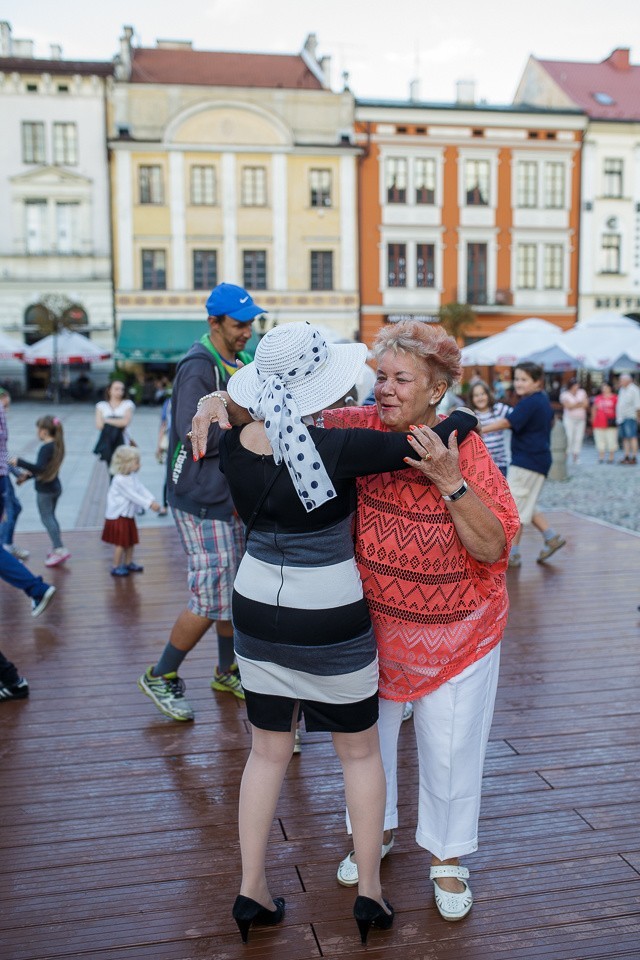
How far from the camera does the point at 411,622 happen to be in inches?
96.5

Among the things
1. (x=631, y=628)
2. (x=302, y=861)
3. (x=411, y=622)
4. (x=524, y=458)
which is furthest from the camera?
(x=524, y=458)

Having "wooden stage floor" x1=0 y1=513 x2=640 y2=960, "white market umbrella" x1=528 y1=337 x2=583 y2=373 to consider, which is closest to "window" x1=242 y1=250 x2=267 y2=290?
"white market umbrella" x1=528 y1=337 x2=583 y2=373

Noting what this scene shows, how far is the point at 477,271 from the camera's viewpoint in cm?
3425

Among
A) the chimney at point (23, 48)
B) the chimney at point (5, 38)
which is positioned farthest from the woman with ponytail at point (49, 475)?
the chimney at point (23, 48)

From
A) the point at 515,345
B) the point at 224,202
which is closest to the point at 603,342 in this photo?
the point at 515,345

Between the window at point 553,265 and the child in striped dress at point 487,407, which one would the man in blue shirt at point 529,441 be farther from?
the window at point 553,265

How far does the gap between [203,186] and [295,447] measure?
32.4 m

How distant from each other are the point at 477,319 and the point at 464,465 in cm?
3300

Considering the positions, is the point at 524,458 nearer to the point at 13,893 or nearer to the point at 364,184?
the point at 13,893

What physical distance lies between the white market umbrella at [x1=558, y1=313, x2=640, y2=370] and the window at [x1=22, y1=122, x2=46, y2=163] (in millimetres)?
23419

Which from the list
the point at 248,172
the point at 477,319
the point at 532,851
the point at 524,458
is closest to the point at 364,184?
the point at 248,172

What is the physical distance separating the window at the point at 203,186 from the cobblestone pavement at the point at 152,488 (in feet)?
49.8

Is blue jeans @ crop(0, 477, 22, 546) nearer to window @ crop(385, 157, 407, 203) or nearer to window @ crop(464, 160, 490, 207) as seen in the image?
window @ crop(385, 157, 407, 203)

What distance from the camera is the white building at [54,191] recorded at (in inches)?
1267
